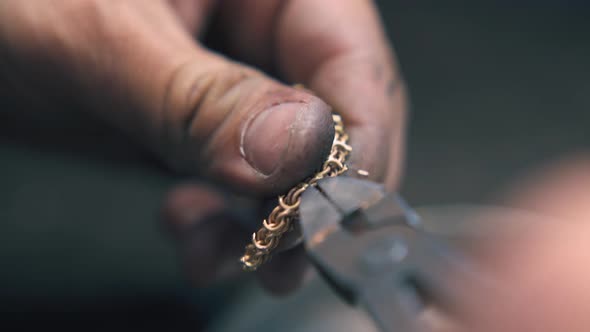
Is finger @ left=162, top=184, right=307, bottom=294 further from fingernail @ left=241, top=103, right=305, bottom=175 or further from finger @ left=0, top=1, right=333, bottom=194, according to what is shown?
fingernail @ left=241, top=103, right=305, bottom=175

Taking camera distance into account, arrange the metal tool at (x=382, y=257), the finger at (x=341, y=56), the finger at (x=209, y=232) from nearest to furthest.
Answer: the metal tool at (x=382, y=257) < the finger at (x=341, y=56) < the finger at (x=209, y=232)

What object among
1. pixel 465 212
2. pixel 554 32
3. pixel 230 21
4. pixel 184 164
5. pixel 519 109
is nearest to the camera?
pixel 184 164

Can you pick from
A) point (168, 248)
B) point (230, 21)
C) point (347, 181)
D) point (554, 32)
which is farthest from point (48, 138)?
point (554, 32)

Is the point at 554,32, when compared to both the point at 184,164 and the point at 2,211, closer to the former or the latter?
the point at 184,164

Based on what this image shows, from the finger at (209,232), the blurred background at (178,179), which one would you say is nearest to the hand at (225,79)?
the finger at (209,232)

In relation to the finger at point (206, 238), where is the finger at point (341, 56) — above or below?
above

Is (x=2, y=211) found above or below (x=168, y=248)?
above

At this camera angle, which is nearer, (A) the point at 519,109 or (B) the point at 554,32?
(A) the point at 519,109

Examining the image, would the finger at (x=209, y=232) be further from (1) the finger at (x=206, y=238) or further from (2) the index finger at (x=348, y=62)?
(2) the index finger at (x=348, y=62)
